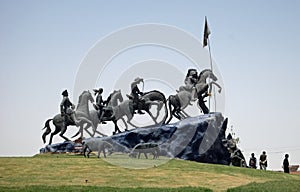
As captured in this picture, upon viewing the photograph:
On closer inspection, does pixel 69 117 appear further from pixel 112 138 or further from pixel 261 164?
pixel 261 164

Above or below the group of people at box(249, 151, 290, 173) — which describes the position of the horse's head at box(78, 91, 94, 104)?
above

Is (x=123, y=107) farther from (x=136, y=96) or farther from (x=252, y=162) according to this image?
(x=252, y=162)

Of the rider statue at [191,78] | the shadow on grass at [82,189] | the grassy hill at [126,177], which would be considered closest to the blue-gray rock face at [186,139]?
the rider statue at [191,78]

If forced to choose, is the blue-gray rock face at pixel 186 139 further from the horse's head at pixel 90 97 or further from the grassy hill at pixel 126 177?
the grassy hill at pixel 126 177

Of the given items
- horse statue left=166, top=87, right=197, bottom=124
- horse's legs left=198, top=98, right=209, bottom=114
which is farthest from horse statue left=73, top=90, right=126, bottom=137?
horse's legs left=198, top=98, right=209, bottom=114

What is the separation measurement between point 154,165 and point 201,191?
22.6ft

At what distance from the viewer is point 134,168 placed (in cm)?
1911

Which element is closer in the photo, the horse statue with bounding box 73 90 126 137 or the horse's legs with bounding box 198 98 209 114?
the horse statue with bounding box 73 90 126 137

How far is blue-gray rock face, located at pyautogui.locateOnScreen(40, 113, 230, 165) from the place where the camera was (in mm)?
25047

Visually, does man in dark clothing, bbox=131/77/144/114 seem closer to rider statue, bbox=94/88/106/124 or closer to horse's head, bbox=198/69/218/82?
rider statue, bbox=94/88/106/124

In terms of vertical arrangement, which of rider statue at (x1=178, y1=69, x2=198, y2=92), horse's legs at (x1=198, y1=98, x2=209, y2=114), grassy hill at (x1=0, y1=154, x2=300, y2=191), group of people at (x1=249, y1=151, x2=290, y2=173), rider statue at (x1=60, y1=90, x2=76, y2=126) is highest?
rider statue at (x1=178, y1=69, x2=198, y2=92)

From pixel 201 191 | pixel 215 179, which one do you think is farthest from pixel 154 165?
pixel 201 191

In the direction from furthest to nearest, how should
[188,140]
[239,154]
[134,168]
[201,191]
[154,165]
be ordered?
[239,154]
[188,140]
[154,165]
[134,168]
[201,191]

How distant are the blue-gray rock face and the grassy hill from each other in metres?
3.18
